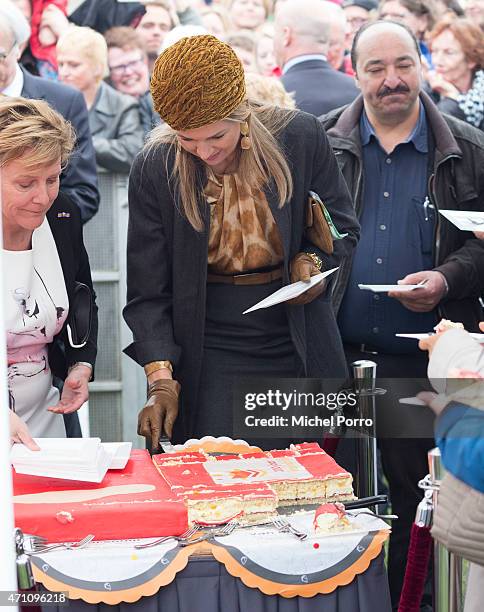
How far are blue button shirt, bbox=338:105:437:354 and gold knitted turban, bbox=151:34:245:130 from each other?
3.63 feet

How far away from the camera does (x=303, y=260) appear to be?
279 cm

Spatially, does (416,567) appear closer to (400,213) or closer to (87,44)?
(400,213)

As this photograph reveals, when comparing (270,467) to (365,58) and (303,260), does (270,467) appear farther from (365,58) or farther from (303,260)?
(365,58)

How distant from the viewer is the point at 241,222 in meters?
2.81

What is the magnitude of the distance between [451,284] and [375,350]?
0.36m

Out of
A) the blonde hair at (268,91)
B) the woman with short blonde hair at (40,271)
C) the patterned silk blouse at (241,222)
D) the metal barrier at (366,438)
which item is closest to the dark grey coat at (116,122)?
the blonde hair at (268,91)

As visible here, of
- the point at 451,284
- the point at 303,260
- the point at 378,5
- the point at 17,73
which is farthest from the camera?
the point at 378,5

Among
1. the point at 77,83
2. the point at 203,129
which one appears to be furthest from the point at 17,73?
the point at 203,129

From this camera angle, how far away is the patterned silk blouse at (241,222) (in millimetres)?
2812

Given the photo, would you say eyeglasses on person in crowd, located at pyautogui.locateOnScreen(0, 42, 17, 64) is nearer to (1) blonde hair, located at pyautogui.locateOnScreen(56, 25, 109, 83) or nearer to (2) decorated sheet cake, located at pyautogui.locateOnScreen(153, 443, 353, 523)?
(1) blonde hair, located at pyautogui.locateOnScreen(56, 25, 109, 83)

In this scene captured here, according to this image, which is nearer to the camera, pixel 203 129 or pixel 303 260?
pixel 203 129

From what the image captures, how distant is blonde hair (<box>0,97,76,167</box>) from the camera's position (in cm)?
271

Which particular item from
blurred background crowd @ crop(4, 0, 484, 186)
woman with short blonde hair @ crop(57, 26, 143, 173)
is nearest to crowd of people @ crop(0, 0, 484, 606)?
blurred background crowd @ crop(4, 0, 484, 186)

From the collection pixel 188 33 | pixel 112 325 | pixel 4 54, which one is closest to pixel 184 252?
pixel 4 54
